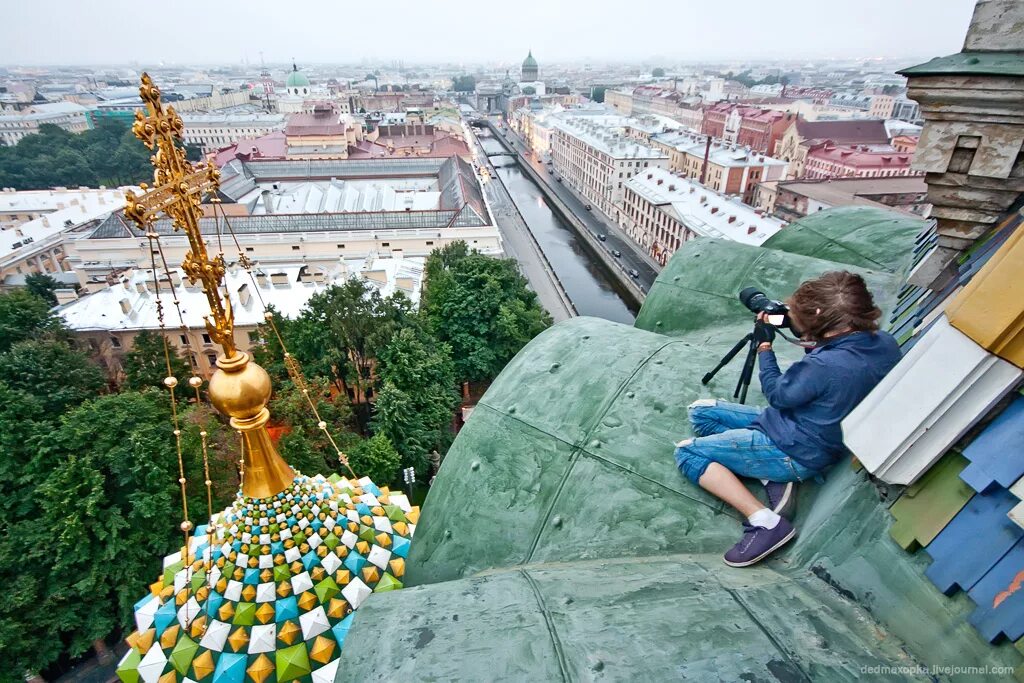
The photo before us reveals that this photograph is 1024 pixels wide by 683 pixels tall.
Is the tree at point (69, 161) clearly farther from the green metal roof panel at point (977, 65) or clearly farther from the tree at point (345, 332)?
the green metal roof panel at point (977, 65)

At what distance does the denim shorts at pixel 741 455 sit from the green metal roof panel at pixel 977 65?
3.00m

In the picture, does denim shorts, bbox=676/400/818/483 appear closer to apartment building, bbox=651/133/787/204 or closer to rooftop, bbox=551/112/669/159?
apartment building, bbox=651/133/787/204

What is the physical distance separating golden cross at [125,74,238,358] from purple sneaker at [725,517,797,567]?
6146mm

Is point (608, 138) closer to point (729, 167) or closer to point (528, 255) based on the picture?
point (729, 167)

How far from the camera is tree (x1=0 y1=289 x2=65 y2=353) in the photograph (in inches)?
928

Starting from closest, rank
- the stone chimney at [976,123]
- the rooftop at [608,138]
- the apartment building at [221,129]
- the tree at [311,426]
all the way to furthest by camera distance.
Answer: the stone chimney at [976,123] < the tree at [311,426] < the rooftop at [608,138] < the apartment building at [221,129]

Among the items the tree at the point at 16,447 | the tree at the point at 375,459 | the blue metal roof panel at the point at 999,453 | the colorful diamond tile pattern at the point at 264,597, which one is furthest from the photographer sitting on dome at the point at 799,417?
the tree at the point at 16,447

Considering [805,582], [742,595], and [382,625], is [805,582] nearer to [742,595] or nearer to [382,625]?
[742,595]

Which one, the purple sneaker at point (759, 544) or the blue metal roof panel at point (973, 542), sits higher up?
the blue metal roof panel at point (973, 542)

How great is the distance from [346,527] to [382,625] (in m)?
9.59

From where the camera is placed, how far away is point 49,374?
1945 centimetres

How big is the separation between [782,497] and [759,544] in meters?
0.48

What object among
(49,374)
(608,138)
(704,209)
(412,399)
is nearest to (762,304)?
(412,399)

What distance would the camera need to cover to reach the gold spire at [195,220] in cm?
576
